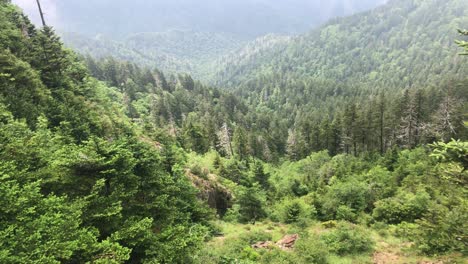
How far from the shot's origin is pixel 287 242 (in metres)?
20.9

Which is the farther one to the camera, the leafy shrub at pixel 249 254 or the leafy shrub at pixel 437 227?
the leafy shrub at pixel 249 254

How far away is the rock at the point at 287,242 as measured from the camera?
66.0ft

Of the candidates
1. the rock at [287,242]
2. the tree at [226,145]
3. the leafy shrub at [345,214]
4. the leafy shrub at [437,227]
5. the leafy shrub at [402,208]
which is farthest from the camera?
the tree at [226,145]

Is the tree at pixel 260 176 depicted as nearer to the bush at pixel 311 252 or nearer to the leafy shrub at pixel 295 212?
the leafy shrub at pixel 295 212

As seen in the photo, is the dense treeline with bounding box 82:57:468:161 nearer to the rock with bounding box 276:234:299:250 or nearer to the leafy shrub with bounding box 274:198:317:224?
the leafy shrub with bounding box 274:198:317:224

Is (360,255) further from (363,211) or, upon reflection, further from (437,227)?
(363,211)

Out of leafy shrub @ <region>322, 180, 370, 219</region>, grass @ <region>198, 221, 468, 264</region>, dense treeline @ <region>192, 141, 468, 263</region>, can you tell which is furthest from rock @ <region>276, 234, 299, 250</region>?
leafy shrub @ <region>322, 180, 370, 219</region>

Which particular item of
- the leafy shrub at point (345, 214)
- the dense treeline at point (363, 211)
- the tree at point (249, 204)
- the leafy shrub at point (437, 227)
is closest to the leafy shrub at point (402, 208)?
the dense treeline at point (363, 211)

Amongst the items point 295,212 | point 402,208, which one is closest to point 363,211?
point 402,208

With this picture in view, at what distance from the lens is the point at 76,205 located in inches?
415

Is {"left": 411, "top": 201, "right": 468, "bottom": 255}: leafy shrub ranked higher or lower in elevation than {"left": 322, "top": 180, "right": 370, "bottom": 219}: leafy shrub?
higher

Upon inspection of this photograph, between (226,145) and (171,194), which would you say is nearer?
(171,194)

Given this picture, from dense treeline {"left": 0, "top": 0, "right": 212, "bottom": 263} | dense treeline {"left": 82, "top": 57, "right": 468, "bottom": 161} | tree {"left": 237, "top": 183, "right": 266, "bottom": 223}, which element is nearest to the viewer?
dense treeline {"left": 0, "top": 0, "right": 212, "bottom": 263}

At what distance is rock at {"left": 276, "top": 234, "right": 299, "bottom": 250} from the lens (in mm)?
20103
